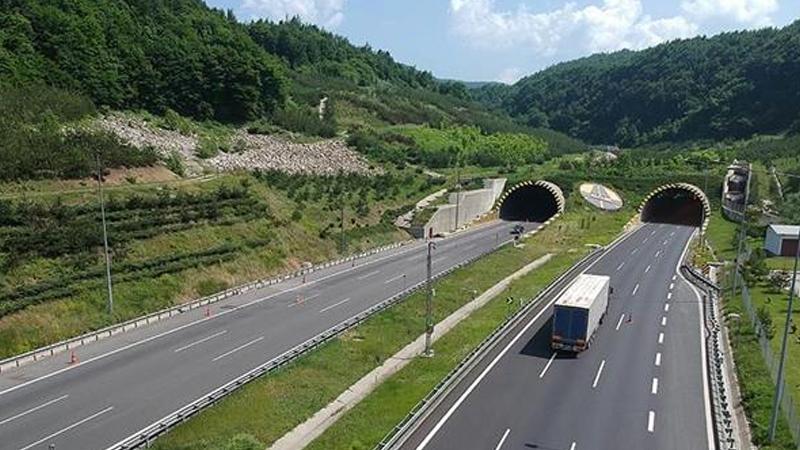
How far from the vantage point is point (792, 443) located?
25375 mm

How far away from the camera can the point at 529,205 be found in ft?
351

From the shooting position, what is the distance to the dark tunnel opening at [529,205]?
101m

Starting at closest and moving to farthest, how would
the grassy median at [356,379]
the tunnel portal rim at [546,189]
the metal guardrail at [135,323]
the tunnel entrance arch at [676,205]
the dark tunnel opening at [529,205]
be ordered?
the grassy median at [356,379] → the metal guardrail at [135,323] → the tunnel entrance arch at [676,205] → the tunnel portal rim at [546,189] → the dark tunnel opening at [529,205]

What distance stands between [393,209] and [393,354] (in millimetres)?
46240

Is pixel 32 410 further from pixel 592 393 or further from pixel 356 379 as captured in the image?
pixel 592 393

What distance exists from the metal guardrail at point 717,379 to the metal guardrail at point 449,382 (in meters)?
11.8

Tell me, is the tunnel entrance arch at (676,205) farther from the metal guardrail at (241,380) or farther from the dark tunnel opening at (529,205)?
the metal guardrail at (241,380)

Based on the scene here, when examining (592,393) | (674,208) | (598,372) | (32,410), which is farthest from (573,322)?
(674,208)

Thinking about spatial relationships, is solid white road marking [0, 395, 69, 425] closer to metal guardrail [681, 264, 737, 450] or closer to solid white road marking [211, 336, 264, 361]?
solid white road marking [211, 336, 264, 361]

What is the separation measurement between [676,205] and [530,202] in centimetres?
2508

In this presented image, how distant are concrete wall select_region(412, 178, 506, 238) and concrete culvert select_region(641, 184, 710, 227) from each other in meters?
22.5

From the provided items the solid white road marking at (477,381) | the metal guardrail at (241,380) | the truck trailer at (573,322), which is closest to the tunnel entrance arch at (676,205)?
the solid white road marking at (477,381)

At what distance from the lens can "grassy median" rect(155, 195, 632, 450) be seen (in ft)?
87.7

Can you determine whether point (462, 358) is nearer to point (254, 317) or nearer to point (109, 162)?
point (254, 317)
